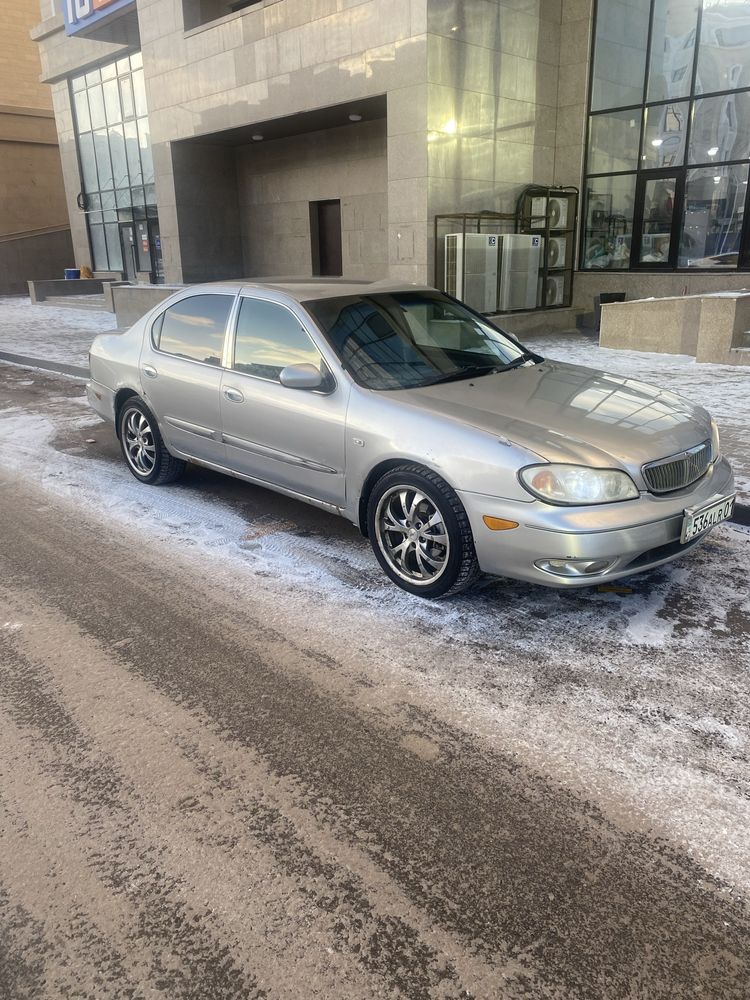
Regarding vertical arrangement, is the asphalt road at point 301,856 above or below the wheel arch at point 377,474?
below

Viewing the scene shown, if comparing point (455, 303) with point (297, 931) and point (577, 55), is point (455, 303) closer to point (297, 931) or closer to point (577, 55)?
point (297, 931)

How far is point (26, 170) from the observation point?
36.2 metres

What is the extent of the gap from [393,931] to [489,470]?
226cm

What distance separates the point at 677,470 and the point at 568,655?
118 centimetres

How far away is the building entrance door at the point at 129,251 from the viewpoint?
2843 cm

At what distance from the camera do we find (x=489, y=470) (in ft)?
12.9

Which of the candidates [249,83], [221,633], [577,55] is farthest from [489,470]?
[249,83]

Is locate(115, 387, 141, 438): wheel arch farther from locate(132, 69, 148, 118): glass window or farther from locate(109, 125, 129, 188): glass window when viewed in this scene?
locate(109, 125, 129, 188): glass window

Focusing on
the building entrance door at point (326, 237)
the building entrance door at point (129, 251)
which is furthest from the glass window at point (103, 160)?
the building entrance door at point (326, 237)

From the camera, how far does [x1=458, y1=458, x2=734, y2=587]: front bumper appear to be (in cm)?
376

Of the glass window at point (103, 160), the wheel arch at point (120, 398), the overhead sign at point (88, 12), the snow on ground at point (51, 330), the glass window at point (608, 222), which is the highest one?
the overhead sign at point (88, 12)

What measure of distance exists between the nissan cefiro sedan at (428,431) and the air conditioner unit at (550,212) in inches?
471

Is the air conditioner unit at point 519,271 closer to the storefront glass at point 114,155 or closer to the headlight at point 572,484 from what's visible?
the headlight at point 572,484

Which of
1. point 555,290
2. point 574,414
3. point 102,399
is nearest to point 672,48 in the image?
point 555,290
